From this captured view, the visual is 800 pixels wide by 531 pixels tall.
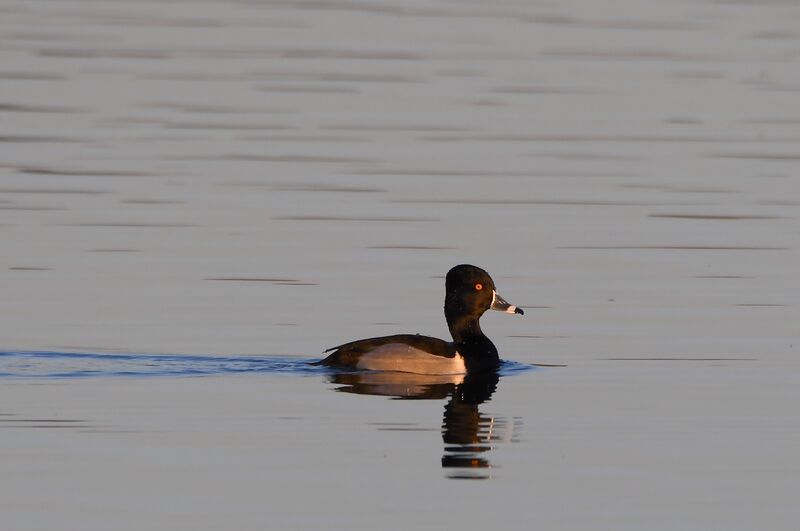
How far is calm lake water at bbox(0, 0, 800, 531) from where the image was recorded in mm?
11703

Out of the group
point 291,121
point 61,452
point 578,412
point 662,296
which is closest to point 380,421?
point 578,412

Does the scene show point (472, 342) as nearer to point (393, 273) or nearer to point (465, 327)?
point (465, 327)

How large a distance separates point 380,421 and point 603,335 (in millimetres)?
3817

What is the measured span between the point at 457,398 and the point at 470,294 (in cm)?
230

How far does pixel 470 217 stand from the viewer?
864 inches

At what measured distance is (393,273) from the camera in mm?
19094

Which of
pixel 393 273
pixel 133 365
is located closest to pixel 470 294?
pixel 393 273

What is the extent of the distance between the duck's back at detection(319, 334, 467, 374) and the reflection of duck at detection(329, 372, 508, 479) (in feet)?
0.23

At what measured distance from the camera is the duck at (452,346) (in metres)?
15.7

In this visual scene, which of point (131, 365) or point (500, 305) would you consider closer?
point (131, 365)

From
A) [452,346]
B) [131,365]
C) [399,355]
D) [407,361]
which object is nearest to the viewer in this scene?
[131,365]

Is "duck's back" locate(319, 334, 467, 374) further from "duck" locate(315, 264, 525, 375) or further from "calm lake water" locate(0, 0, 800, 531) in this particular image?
"calm lake water" locate(0, 0, 800, 531)

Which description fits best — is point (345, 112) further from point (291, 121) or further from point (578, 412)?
point (578, 412)

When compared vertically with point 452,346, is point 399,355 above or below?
below
